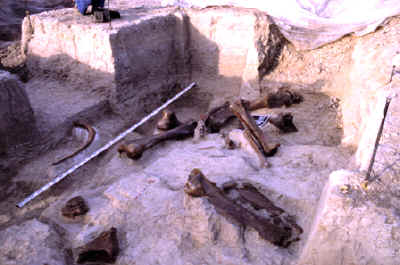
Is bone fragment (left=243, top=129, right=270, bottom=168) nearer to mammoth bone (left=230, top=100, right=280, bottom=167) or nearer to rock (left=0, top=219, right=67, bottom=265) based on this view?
mammoth bone (left=230, top=100, right=280, bottom=167)

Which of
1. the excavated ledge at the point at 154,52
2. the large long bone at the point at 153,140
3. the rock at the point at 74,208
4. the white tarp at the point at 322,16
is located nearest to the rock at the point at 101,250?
the rock at the point at 74,208

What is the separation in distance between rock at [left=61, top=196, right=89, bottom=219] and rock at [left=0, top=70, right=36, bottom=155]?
4.91ft

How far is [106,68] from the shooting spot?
15.9 ft

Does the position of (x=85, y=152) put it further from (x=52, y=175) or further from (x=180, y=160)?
(x=180, y=160)

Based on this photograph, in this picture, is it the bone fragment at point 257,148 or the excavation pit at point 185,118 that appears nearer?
the excavation pit at point 185,118

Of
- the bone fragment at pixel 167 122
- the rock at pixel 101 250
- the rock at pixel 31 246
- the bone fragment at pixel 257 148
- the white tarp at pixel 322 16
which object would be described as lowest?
the rock at pixel 31 246

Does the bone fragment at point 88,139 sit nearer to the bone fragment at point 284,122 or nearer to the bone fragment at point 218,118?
the bone fragment at point 218,118

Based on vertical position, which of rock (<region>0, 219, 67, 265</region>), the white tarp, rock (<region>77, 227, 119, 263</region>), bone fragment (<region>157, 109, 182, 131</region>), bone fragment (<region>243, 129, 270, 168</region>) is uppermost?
the white tarp

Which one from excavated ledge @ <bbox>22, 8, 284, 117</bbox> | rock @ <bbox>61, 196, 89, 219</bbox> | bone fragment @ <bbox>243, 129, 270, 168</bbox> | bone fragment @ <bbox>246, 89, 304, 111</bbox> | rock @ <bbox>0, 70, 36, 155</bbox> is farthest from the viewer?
excavated ledge @ <bbox>22, 8, 284, 117</bbox>

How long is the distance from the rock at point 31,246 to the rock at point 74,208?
18 cm

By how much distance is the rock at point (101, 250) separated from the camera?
2.34 meters

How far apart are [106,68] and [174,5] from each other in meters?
2.06

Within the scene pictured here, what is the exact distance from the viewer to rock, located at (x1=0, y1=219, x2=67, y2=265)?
2.47 m

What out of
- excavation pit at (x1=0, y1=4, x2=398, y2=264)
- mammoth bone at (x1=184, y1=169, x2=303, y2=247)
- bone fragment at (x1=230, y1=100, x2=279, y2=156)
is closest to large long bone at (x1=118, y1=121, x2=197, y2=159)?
excavation pit at (x1=0, y1=4, x2=398, y2=264)
